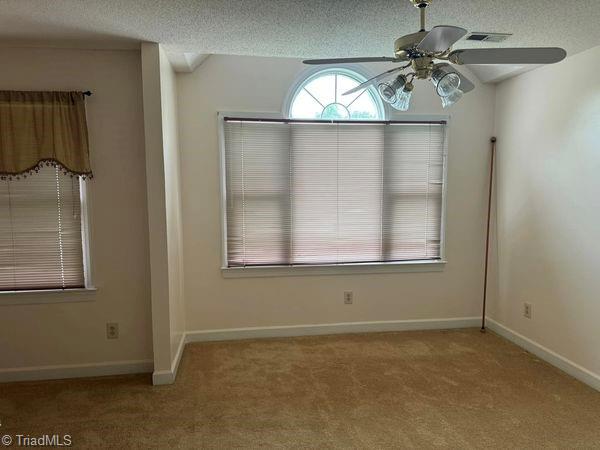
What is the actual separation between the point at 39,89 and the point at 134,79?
0.64 meters

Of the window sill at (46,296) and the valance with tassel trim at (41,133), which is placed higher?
the valance with tassel trim at (41,133)

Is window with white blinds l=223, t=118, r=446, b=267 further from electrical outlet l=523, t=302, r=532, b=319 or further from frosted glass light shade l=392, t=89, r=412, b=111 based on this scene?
frosted glass light shade l=392, t=89, r=412, b=111

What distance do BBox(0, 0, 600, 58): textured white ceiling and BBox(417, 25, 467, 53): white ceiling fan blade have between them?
724mm

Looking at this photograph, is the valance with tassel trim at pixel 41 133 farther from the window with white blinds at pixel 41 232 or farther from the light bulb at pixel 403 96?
the light bulb at pixel 403 96

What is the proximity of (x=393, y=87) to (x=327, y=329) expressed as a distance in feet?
8.03

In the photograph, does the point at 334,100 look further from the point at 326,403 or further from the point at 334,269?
the point at 326,403

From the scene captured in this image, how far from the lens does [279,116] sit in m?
3.42

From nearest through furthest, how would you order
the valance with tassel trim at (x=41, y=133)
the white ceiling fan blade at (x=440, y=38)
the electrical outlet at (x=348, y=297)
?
the white ceiling fan blade at (x=440, y=38), the valance with tassel trim at (x=41, y=133), the electrical outlet at (x=348, y=297)

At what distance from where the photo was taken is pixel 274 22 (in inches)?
90.0

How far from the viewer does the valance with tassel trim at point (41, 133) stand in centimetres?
261

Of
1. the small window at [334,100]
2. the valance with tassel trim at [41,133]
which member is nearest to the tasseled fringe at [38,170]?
the valance with tassel trim at [41,133]

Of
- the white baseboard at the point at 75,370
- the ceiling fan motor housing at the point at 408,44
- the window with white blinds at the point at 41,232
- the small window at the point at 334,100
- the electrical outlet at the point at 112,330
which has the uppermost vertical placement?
the small window at the point at 334,100

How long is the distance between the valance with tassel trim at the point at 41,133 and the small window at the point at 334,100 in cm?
174

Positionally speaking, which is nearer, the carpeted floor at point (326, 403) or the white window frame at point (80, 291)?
the carpeted floor at point (326, 403)
